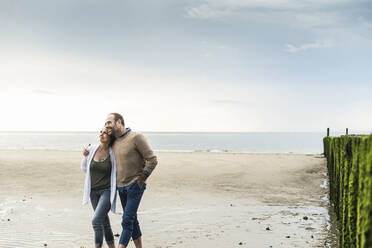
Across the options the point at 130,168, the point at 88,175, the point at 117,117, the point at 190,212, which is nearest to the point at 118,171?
the point at 130,168

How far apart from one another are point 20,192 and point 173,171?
26.5 ft

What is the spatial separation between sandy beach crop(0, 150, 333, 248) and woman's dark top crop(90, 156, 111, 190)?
165 cm

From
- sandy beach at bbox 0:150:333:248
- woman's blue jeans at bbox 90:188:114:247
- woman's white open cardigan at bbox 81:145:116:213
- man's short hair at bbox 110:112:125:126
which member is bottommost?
sandy beach at bbox 0:150:333:248

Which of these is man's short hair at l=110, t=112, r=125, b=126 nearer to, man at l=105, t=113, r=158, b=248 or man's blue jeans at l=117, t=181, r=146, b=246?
man at l=105, t=113, r=158, b=248

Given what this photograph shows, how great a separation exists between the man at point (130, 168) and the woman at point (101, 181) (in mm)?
110

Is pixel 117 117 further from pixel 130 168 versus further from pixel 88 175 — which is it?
pixel 88 175

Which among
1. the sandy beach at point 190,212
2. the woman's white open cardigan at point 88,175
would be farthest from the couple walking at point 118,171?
the sandy beach at point 190,212

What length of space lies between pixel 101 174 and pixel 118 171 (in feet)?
0.91

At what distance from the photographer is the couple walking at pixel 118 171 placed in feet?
17.1

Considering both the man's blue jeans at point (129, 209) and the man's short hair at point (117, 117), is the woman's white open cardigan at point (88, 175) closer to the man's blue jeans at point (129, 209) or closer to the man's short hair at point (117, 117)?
the man's blue jeans at point (129, 209)

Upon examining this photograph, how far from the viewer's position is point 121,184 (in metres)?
5.26

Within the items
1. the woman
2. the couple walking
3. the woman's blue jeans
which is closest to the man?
the couple walking

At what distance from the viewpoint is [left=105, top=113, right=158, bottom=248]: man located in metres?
5.20

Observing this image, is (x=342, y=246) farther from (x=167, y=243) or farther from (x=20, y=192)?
(x=20, y=192)
